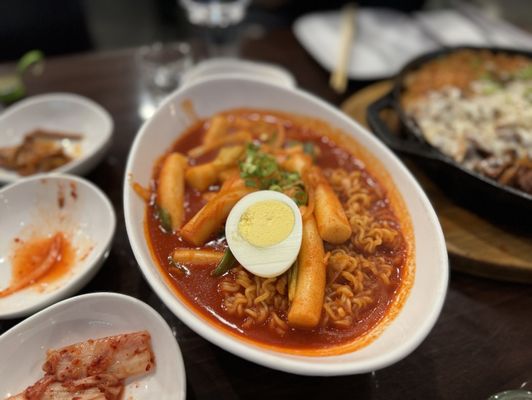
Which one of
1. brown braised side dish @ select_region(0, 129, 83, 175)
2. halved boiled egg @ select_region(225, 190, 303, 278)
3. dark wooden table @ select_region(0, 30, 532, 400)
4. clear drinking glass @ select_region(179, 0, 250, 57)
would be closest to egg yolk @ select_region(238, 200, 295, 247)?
halved boiled egg @ select_region(225, 190, 303, 278)

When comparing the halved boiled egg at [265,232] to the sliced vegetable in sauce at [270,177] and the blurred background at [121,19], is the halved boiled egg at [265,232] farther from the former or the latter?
the blurred background at [121,19]

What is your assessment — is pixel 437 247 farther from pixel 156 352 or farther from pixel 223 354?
pixel 156 352

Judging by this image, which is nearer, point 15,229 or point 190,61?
point 15,229

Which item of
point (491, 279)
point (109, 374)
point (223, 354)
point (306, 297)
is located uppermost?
point (306, 297)

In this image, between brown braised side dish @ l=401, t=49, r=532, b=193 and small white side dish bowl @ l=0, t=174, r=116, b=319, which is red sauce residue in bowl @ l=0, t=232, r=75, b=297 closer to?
small white side dish bowl @ l=0, t=174, r=116, b=319

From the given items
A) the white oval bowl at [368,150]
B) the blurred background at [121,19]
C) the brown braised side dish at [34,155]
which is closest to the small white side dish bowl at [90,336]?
the white oval bowl at [368,150]

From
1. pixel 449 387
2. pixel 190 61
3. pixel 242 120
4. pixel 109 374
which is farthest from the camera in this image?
pixel 190 61

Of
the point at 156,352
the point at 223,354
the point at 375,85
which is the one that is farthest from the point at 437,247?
the point at 375,85
